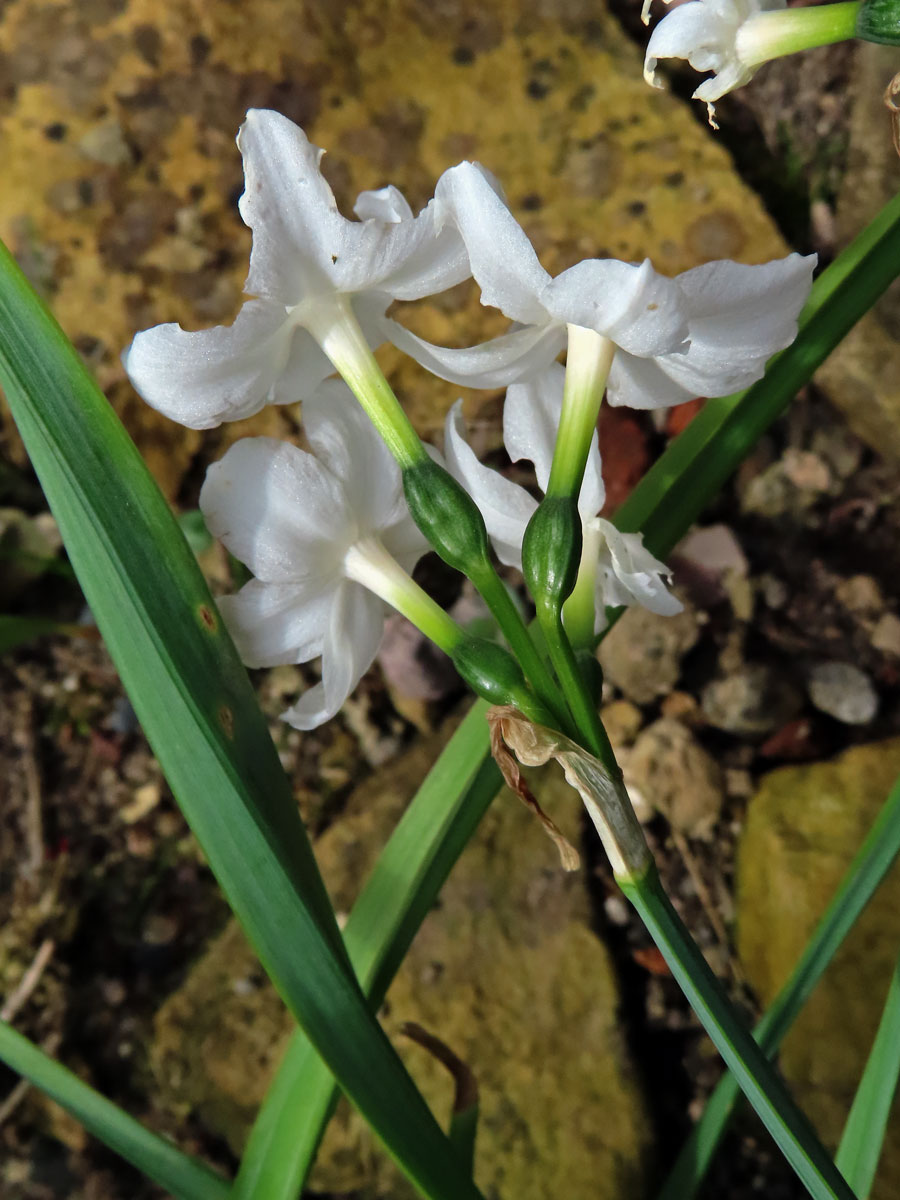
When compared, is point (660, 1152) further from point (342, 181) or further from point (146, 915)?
point (342, 181)

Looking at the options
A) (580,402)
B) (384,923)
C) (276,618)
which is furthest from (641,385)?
(384,923)

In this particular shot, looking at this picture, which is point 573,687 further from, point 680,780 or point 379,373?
point 680,780

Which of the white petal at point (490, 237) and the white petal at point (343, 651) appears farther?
the white petal at point (343, 651)

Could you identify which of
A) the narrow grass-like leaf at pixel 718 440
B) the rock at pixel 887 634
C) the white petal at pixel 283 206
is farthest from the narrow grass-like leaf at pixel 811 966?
the rock at pixel 887 634

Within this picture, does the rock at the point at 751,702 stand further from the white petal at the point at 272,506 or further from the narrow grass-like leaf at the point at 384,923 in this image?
the white petal at the point at 272,506

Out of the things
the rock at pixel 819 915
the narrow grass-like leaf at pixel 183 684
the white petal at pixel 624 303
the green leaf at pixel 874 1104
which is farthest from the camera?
the rock at pixel 819 915

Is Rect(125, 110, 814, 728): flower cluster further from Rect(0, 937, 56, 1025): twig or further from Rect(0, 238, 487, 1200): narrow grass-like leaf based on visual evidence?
Rect(0, 937, 56, 1025): twig
